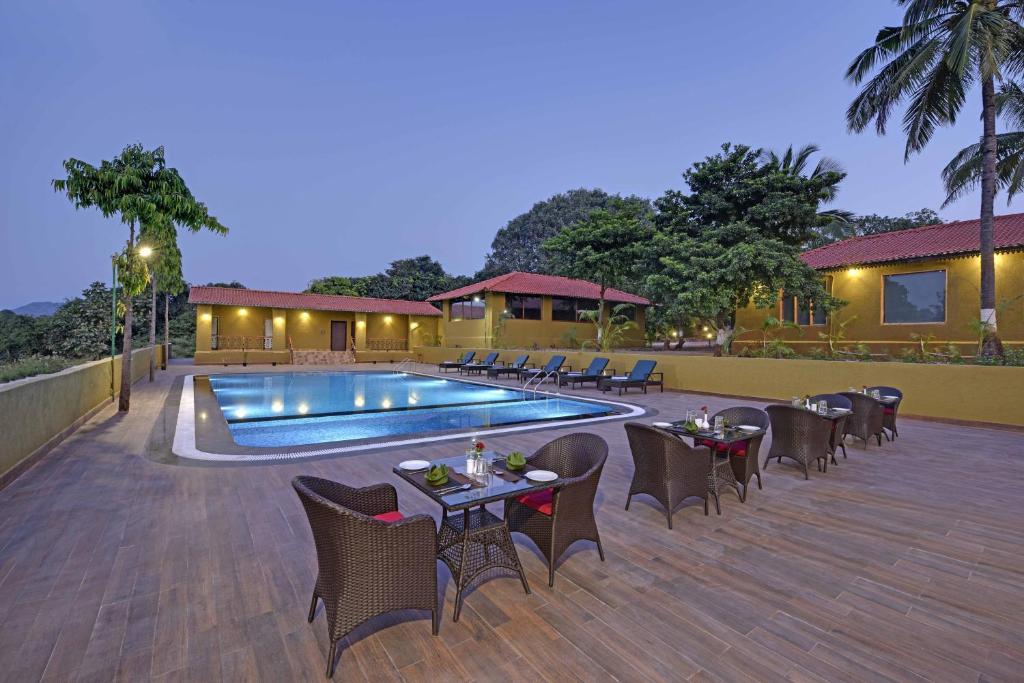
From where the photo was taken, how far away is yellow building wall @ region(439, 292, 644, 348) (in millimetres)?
22844

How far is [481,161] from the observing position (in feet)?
317

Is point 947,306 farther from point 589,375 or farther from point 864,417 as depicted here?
point 864,417

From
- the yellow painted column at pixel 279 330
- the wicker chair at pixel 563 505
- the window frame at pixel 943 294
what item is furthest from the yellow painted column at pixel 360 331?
the wicker chair at pixel 563 505

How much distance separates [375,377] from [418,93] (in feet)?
181

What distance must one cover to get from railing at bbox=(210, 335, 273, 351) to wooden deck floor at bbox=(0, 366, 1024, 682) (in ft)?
67.3

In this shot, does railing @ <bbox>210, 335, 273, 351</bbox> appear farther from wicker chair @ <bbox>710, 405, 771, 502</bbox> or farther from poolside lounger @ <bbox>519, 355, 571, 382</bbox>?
wicker chair @ <bbox>710, 405, 771, 502</bbox>

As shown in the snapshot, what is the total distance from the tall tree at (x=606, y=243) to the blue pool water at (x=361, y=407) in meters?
6.62

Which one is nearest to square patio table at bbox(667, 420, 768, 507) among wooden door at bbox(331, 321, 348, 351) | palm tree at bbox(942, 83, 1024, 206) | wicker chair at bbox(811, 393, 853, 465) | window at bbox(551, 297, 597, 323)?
wicker chair at bbox(811, 393, 853, 465)

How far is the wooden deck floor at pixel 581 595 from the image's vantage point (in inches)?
84.4

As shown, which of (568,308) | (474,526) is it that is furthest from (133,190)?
(568,308)

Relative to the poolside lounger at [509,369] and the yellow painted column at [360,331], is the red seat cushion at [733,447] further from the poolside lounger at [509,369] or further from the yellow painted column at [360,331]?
the yellow painted column at [360,331]

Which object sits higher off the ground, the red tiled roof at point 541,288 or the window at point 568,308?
the red tiled roof at point 541,288

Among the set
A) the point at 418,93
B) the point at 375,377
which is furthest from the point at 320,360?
the point at 418,93

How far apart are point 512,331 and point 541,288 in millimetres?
2971
